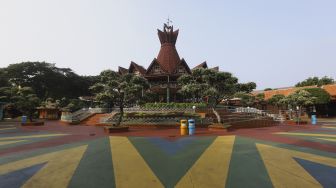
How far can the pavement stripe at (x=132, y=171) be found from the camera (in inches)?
224

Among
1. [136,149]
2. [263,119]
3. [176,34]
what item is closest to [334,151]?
[136,149]

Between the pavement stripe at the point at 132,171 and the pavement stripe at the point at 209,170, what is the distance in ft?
3.03

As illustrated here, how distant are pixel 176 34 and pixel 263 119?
24.8m

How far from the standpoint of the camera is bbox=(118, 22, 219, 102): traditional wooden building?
116 ft

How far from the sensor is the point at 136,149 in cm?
1005

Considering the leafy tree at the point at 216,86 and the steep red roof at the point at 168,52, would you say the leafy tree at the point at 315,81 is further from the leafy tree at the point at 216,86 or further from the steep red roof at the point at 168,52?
the leafy tree at the point at 216,86

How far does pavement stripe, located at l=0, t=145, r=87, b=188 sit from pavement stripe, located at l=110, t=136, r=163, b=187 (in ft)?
4.66

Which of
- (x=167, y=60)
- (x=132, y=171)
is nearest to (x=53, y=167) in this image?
(x=132, y=171)

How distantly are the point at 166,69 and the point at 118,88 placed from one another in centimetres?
1879

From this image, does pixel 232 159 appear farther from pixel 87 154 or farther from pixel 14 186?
pixel 14 186

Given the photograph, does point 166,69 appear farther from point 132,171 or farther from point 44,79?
point 44,79

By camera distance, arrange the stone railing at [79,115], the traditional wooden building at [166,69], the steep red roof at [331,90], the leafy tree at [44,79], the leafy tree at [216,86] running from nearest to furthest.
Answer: the leafy tree at [216,86]
the stone railing at [79,115]
the traditional wooden building at [166,69]
the steep red roof at [331,90]
the leafy tree at [44,79]

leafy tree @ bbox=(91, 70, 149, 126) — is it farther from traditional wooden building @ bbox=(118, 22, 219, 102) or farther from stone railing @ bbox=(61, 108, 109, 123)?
traditional wooden building @ bbox=(118, 22, 219, 102)

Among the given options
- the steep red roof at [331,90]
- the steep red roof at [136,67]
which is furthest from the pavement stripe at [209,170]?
the steep red roof at [331,90]
